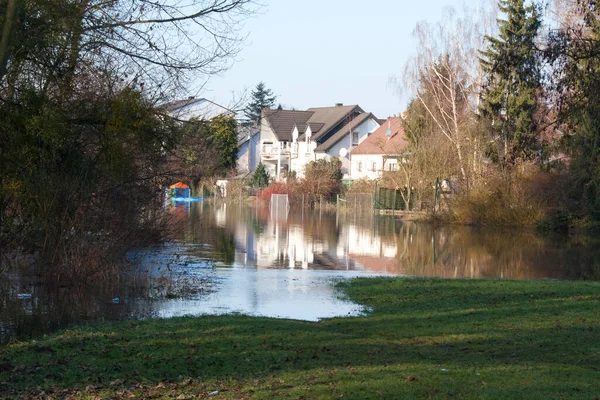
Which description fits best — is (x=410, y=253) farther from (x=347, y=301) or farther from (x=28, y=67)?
(x=28, y=67)

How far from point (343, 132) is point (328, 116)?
6237 millimetres

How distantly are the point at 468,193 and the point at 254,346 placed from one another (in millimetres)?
41448

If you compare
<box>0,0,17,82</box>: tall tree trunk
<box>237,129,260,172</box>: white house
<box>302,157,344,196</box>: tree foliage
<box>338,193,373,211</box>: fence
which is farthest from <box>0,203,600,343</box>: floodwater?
<box>237,129,260,172</box>: white house

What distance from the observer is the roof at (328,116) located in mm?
97312

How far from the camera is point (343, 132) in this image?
9612 cm

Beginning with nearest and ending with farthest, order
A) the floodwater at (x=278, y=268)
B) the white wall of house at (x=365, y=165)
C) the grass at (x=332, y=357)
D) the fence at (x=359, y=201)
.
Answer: the grass at (x=332, y=357)
the floodwater at (x=278, y=268)
the fence at (x=359, y=201)
the white wall of house at (x=365, y=165)

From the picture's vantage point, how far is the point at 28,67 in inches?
591

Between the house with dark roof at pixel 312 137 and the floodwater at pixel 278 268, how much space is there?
154ft

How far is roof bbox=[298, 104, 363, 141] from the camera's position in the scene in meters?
97.3

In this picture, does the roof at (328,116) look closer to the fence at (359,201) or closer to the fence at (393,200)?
the fence at (359,201)

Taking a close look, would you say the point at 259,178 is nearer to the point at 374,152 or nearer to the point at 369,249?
the point at 374,152

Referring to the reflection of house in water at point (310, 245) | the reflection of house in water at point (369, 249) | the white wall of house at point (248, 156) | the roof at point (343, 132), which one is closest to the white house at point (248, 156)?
the white wall of house at point (248, 156)

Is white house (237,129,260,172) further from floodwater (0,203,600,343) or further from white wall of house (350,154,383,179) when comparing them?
floodwater (0,203,600,343)

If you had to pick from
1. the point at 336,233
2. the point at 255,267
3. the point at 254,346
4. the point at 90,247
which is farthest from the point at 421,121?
the point at 254,346
